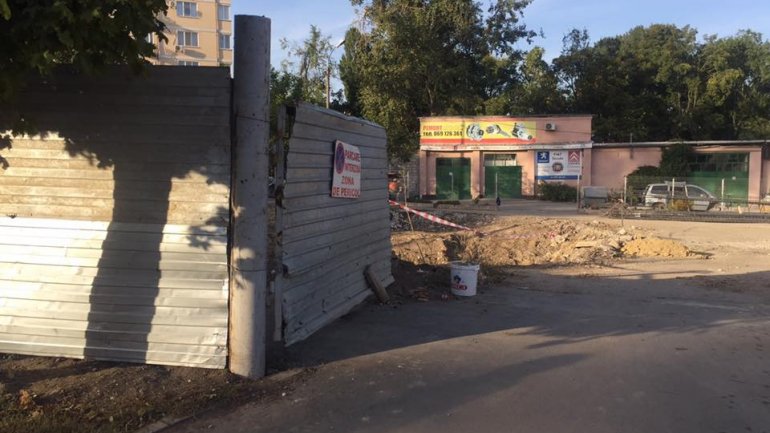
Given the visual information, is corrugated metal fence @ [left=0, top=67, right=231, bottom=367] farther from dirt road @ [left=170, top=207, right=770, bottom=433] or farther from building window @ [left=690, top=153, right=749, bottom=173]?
building window @ [left=690, top=153, right=749, bottom=173]

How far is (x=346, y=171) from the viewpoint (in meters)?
6.72

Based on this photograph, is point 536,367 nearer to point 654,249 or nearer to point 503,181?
point 654,249

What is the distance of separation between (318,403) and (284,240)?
1.48m

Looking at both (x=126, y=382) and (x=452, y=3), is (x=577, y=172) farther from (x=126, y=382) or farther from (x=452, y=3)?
(x=126, y=382)

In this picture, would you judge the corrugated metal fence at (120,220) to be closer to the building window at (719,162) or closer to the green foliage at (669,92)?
the building window at (719,162)

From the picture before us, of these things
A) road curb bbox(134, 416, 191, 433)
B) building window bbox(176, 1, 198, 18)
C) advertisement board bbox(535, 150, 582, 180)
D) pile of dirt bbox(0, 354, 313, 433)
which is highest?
building window bbox(176, 1, 198, 18)

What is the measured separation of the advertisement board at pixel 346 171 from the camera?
21.0 feet

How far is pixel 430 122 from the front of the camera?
40031 millimetres

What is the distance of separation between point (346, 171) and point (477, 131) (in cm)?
3393

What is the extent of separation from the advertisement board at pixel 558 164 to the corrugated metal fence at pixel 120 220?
118 feet

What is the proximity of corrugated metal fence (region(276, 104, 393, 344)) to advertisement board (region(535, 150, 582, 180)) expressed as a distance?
32657mm

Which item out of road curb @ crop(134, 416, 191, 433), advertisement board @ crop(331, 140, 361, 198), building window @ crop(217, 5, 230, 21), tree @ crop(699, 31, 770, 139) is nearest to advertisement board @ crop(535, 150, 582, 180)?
tree @ crop(699, 31, 770, 139)

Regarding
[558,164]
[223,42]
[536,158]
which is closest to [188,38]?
[223,42]

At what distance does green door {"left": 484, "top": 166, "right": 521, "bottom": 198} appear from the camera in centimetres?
3962
